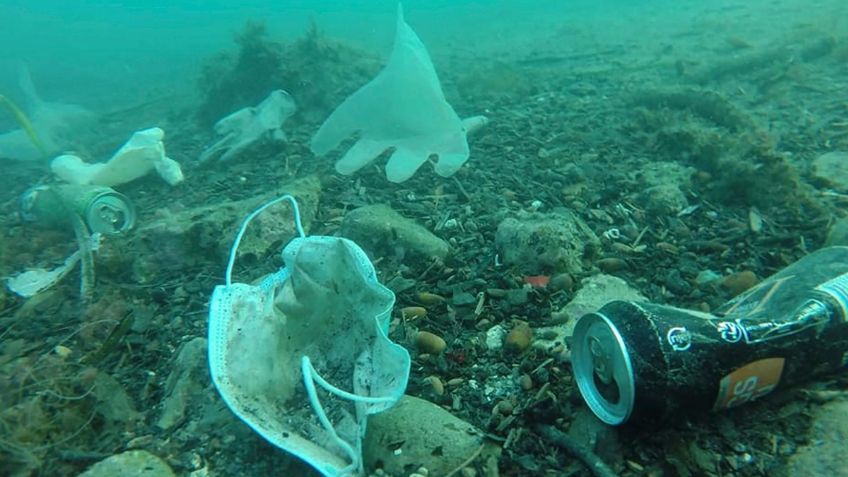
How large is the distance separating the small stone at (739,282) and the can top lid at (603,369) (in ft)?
4.35

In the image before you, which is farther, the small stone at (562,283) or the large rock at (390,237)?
the large rock at (390,237)

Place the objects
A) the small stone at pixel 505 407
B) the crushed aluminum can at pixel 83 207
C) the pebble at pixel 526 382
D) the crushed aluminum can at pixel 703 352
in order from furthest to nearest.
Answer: the crushed aluminum can at pixel 83 207
the pebble at pixel 526 382
the small stone at pixel 505 407
the crushed aluminum can at pixel 703 352

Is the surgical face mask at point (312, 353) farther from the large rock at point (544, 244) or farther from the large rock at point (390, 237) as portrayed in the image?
the large rock at point (544, 244)

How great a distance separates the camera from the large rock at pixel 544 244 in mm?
2986

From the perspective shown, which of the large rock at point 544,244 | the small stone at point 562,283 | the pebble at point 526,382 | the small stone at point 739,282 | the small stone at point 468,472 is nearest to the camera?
the small stone at point 468,472

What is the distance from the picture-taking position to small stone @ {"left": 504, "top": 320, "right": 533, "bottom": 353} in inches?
97.8

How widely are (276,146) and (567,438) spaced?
197 inches

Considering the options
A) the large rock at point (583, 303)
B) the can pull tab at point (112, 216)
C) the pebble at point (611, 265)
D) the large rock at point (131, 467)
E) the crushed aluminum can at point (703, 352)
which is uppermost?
the crushed aluminum can at point (703, 352)

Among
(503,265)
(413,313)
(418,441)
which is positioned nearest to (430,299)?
(413,313)

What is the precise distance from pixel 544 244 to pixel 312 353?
159 cm

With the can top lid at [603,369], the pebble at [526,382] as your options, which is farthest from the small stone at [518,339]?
the can top lid at [603,369]

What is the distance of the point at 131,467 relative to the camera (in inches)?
75.7

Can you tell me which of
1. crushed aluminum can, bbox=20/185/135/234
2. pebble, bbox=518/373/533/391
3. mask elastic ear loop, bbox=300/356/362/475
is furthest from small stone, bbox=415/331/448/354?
crushed aluminum can, bbox=20/185/135/234

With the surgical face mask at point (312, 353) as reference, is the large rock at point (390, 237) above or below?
below
